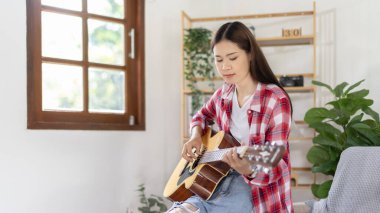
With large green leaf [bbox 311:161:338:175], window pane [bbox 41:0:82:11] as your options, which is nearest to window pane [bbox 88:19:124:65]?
window pane [bbox 41:0:82:11]

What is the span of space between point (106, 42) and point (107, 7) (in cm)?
24

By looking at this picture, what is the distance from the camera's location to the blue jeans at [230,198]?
1.51 meters

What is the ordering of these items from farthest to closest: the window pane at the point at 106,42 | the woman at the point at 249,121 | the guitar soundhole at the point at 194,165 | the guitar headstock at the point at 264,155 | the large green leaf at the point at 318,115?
the window pane at the point at 106,42 < the large green leaf at the point at 318,115 < the guitar soundhole at the point at 194,165 < the woman at the point at 249,121 < the guitar headstock at the point at 264,155

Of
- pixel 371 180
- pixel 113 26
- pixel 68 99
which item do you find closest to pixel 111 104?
pixel 68 99

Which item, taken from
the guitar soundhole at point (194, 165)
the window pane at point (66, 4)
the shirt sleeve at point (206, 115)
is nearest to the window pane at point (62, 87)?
the window pane at point (66, 4)

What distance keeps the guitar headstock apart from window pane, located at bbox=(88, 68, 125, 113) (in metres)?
1.71

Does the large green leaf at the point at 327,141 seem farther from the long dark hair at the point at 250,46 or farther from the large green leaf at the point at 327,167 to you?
the long dark hair at the point at 250,46

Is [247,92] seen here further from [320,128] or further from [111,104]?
[111,104]

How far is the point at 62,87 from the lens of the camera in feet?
8.71

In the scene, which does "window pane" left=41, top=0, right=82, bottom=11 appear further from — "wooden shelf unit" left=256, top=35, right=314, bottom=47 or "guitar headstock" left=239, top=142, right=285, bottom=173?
"guitar headstock" left=239, top=142, right=285, bottom=173

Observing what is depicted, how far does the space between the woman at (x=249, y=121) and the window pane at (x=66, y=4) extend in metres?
1.39

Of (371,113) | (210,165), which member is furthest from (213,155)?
(371,113)

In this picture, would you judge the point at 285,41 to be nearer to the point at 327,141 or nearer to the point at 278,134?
the point at 327,141

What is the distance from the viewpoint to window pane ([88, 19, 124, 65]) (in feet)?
9.17
